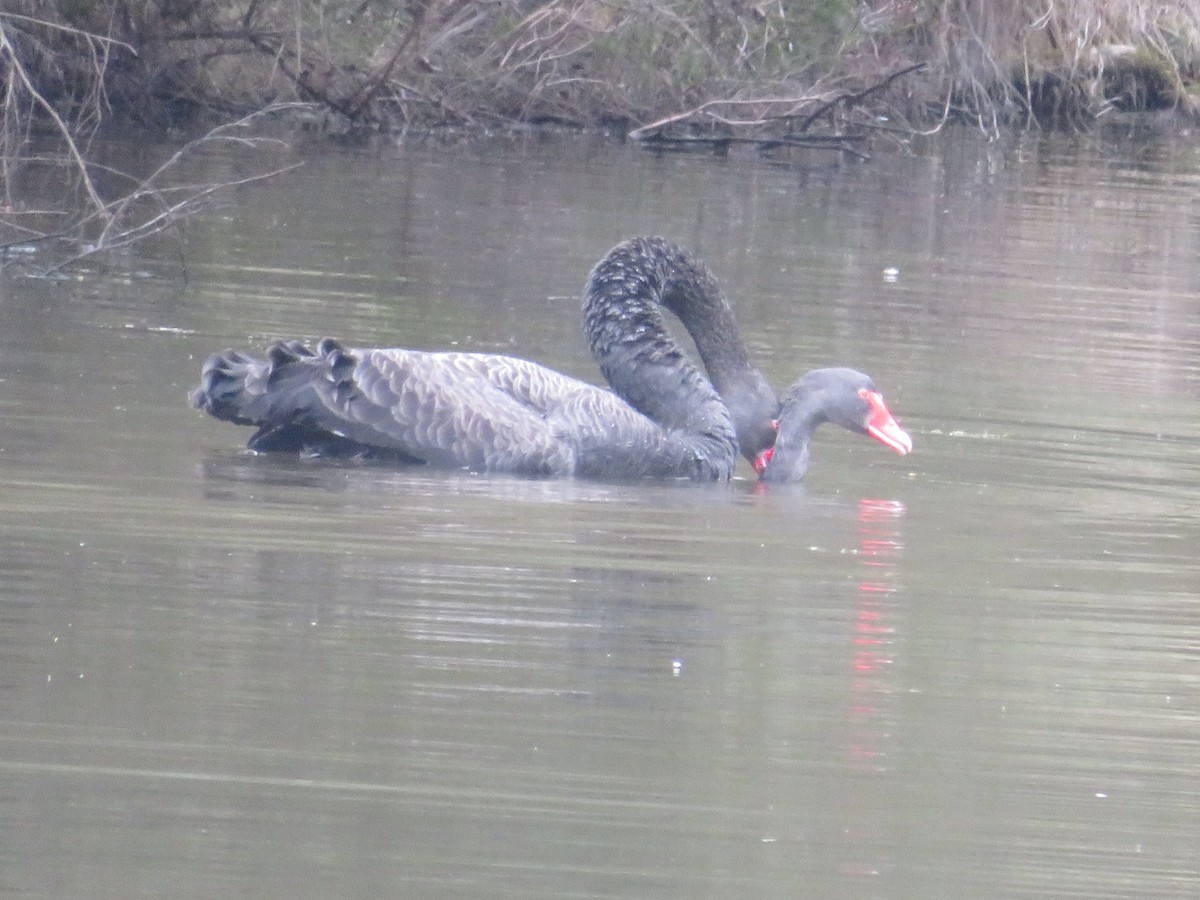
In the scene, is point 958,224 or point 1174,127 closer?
point 958,224

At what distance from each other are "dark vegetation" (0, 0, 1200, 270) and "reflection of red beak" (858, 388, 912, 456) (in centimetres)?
1293

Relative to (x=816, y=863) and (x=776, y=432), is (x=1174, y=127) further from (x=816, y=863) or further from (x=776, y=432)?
(x=816, y=863)

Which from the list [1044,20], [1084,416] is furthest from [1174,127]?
[1084,416]

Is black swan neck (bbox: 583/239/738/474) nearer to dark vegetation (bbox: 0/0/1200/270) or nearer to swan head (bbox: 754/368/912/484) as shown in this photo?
swan head (bbox: 754/368/912/484)

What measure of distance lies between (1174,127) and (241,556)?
29.4 m

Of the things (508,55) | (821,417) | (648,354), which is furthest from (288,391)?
(508,55)

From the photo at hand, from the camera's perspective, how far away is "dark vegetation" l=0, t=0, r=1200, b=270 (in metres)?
23.4

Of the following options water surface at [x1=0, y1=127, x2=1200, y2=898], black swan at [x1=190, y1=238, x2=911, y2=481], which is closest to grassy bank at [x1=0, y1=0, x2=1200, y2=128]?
water surface at [x1=0, y1=127, x2=1200, y2=898]

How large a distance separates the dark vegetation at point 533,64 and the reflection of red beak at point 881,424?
12.9 meters

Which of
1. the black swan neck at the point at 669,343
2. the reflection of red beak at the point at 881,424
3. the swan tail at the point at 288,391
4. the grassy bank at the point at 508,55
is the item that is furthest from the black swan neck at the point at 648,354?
the grassy bank at the point at 508,55

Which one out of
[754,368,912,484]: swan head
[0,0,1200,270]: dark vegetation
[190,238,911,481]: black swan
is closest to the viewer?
[190,238,911,481]: black swan

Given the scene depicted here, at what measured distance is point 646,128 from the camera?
25203mm

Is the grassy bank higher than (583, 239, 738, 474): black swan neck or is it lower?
higher

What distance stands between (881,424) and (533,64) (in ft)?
52.5
